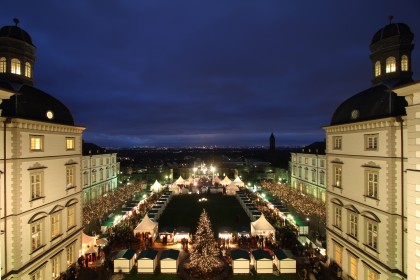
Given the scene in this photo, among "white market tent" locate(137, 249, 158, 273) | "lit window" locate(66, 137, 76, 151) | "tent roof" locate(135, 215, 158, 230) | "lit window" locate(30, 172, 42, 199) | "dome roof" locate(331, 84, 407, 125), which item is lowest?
"white market tent" locate(137, 249, 158, 273)

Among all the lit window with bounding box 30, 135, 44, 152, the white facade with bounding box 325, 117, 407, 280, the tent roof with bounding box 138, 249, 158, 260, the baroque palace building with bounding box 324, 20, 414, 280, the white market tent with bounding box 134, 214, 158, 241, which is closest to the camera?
the baroque palace building with bounding box 324, 20, 414, 280

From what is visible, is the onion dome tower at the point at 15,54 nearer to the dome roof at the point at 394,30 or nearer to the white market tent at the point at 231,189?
the dome roof at the point at 394,30

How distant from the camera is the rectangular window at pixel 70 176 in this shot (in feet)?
65.2

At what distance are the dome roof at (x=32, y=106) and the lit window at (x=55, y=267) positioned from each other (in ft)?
31.6

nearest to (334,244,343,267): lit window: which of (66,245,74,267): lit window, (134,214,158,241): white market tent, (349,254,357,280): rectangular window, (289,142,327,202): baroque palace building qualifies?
(349,254,357,280): rectangular window

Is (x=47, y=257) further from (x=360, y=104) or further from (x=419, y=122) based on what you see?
(x=360, y=104)

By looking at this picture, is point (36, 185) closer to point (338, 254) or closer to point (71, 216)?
point (71, 216)

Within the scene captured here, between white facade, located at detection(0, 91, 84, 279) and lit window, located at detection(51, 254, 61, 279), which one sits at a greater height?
white facade, located at detection(0, 91, 84, 279)

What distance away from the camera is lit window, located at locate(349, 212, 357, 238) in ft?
57.3

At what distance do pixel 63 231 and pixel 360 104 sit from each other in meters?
23.3

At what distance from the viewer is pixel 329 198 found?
2112cm

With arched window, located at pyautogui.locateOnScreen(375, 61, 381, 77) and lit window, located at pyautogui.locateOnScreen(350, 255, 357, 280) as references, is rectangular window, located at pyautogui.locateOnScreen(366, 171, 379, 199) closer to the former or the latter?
lit window, located at pyautogui.locateOnScreen(350, 255, 357, 280)

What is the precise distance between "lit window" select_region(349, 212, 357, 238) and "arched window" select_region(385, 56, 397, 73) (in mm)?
10755

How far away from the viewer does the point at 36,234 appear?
52.3ft
